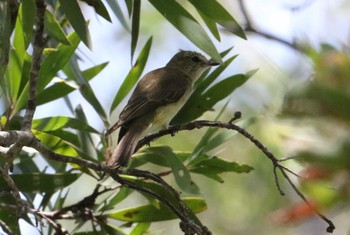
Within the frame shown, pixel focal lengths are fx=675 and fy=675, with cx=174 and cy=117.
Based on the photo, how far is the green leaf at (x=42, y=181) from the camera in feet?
9.07

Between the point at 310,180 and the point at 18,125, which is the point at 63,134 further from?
the point at 310,180

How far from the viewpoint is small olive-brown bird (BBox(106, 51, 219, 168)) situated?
11.4ft

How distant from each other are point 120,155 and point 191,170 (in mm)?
388

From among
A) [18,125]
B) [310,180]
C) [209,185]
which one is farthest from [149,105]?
[310,180]

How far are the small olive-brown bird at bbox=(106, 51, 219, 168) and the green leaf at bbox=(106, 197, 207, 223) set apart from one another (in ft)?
0.85

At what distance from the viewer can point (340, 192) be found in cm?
48

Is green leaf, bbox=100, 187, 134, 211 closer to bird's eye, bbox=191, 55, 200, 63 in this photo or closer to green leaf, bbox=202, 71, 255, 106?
green leaf, bbox=202, 71, 255, 106

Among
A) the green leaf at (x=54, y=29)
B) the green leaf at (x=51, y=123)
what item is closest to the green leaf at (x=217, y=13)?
the green leaf at (x=54, y=29)

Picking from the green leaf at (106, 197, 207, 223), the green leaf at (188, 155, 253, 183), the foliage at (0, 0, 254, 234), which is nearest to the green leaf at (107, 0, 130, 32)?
the foliage at (0, 0, 254, 234)

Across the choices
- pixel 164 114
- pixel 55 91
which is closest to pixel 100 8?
pixel 55 91

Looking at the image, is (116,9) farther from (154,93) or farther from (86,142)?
(154,93)

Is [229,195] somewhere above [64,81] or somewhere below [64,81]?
below

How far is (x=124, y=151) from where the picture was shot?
273cm

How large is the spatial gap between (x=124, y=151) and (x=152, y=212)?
0.31 metres
